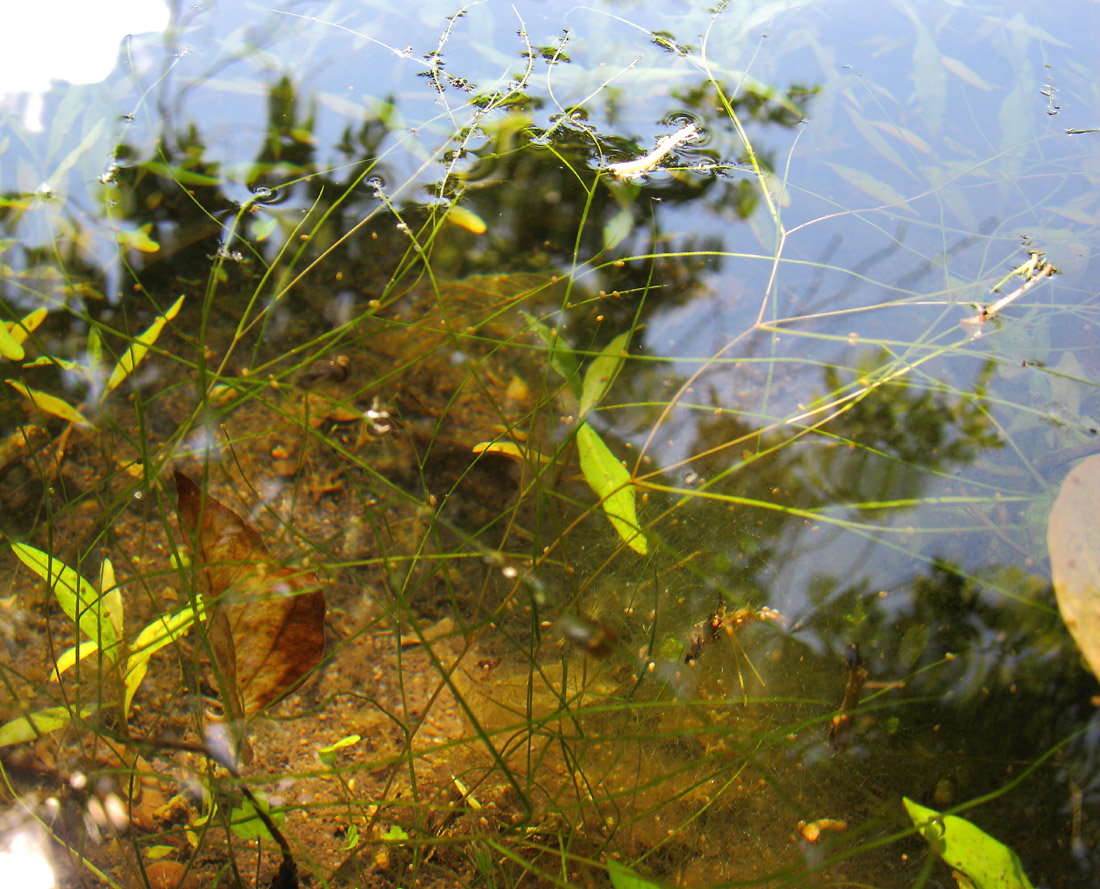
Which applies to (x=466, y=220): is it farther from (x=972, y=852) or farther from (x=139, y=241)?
(x=972, y=852)

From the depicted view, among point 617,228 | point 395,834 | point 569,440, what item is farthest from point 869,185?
point 395,834

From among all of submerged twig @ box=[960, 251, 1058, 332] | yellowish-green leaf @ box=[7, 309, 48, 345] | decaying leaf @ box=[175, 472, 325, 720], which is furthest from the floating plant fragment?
submerged twig @ box=[960, 251, 1058, 332]

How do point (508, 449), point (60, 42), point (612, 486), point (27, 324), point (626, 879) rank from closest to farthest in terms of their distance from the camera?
point (626, 879) < point (612, 486) < point (508, 449) < point (27, 324) < point (60, 42)

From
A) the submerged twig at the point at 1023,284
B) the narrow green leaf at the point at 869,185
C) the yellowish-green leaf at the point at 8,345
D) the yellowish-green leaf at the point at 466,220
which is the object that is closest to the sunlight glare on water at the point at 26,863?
the yellowish-green leaf at the point at 8,345

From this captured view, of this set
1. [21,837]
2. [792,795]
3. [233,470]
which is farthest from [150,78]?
[792,795]

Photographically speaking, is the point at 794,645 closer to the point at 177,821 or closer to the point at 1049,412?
the point at 1049,412

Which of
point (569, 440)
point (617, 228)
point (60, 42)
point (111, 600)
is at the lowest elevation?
point (111, 600)
